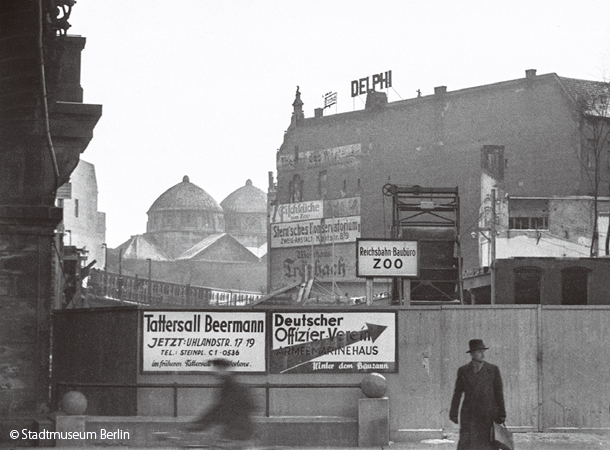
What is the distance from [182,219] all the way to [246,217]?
1149 cm

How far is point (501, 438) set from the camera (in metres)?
12.8

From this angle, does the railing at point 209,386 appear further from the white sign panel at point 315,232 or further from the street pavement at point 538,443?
the white sign panel at point 315,232

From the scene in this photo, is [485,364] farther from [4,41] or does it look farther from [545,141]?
[545,141]

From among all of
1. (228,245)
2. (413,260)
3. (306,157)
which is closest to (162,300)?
(306,157)

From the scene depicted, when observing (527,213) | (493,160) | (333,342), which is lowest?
(333,342)

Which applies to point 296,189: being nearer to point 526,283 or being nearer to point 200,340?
point 526,283

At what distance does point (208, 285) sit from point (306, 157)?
3600 centimetres

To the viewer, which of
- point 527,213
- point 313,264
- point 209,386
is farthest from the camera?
point 313,264

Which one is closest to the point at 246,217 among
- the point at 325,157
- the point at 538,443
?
the point at 325,157

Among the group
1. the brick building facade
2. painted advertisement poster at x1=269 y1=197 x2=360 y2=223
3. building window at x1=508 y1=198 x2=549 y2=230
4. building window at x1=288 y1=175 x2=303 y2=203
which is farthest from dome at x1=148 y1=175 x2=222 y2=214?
building window at x1=508 y1=198 x2=549 y2=230

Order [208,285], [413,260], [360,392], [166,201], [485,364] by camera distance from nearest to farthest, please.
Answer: [485,364], [360,392], [413,260], [208,285], [166,201]

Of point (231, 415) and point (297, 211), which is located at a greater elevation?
point (297, 211)

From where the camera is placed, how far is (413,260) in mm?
25688

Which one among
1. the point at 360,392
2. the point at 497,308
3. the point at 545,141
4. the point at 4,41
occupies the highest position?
the point at 545,141
